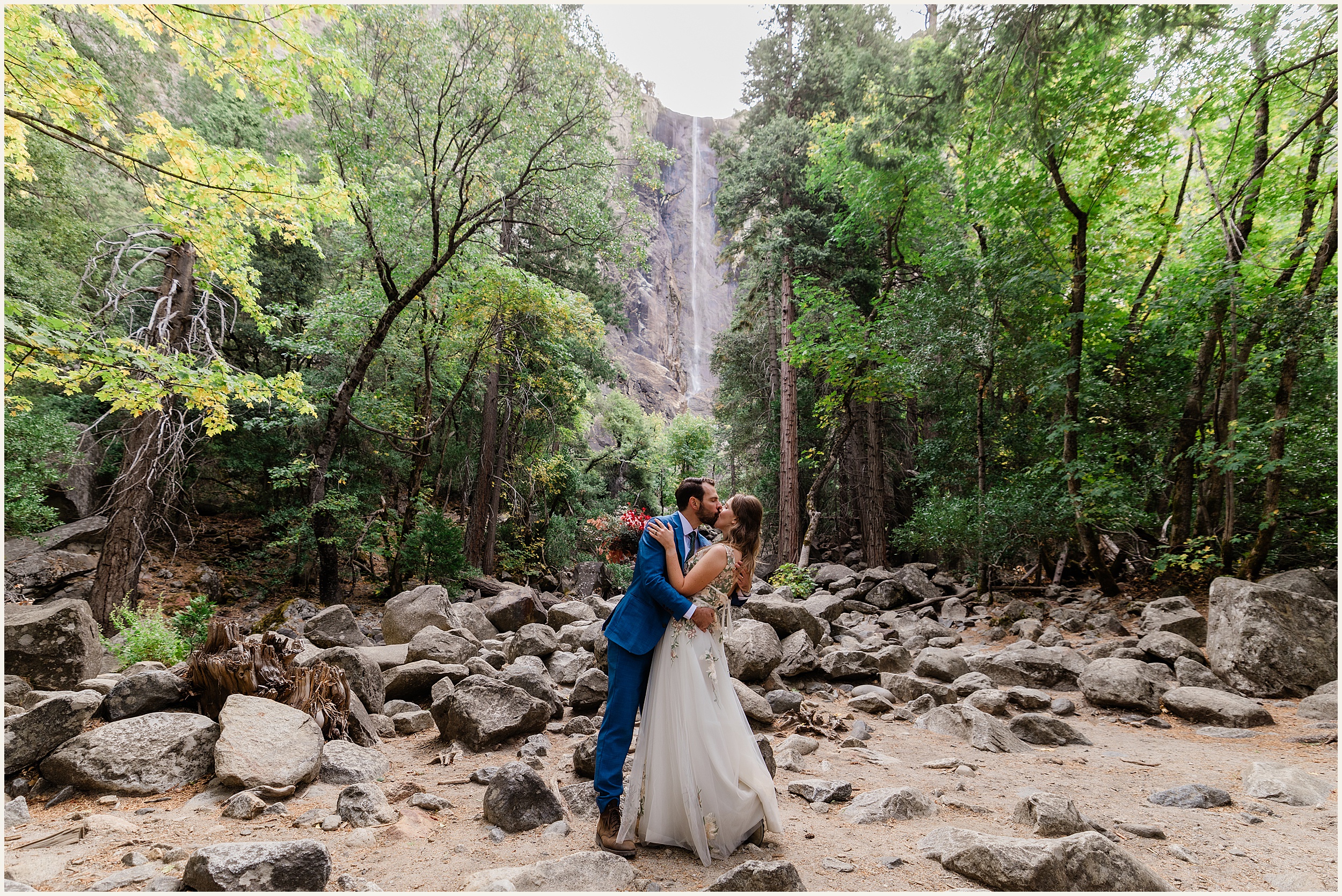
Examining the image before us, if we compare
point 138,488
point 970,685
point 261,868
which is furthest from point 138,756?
point 970,685

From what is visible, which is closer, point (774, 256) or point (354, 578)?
point (354, 578)

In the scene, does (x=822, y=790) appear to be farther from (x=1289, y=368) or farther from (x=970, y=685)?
(x=1289, y=368)

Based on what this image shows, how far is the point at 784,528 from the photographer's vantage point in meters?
15.2

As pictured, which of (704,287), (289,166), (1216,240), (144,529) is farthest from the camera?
(704,287)

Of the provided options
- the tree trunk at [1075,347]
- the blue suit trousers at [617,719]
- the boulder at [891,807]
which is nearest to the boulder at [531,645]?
the blue suit trousers at [617,719]

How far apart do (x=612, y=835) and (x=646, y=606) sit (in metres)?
1.14

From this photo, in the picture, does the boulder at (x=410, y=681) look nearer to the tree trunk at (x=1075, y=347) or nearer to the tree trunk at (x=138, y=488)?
the tree trunk at (x=138, y=488)

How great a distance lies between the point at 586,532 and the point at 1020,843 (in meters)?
16.0

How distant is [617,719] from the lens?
127 inches

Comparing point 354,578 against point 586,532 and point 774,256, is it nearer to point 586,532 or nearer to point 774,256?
point 586,532

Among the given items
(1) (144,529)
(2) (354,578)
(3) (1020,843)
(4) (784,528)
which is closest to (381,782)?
(3) (1020,843)

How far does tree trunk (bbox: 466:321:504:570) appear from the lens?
14594 mm

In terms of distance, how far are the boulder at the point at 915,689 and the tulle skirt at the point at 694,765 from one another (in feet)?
12.0

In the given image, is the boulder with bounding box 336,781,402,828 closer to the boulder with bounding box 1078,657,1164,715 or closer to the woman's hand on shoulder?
the woman's hand on shoulder
